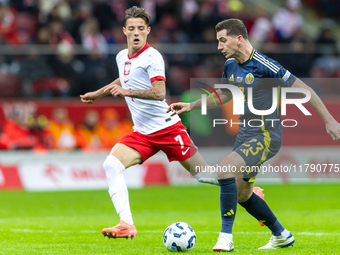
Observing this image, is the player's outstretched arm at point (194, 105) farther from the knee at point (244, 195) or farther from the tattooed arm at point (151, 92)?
the knee at point (244, 195)

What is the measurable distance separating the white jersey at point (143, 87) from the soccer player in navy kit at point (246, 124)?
66cm

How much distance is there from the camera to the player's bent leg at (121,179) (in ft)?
22.4

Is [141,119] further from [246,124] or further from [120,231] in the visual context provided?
[120,231]

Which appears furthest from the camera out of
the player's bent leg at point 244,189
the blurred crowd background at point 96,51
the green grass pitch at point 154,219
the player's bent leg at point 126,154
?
the blurred crowd background at point 96,51

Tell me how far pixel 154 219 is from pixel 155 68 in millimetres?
4423

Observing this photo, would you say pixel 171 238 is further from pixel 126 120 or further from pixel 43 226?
pixel 126 120

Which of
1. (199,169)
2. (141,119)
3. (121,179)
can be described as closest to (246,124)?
(199,169)

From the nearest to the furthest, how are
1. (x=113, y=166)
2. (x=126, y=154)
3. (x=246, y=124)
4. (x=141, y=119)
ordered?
(x=246, y=124) < (x=113, y=166) < (x=126, y=154) < (x=141, y=119)

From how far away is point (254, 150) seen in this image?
6.52m

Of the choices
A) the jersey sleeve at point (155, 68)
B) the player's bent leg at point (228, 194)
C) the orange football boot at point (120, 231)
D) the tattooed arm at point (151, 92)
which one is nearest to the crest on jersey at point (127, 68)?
the jersey sleeve at point (155, 68)

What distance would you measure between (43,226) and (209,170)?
3.42 meters

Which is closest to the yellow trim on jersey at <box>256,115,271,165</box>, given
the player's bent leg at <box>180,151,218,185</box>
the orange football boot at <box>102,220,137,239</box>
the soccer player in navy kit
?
the soccer player in navy kit

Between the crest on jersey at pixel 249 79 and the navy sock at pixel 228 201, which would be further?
the crest on jersey at pixel 249 79

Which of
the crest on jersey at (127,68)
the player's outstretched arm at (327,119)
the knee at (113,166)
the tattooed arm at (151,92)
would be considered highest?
the crest on jersey at (127,68)
